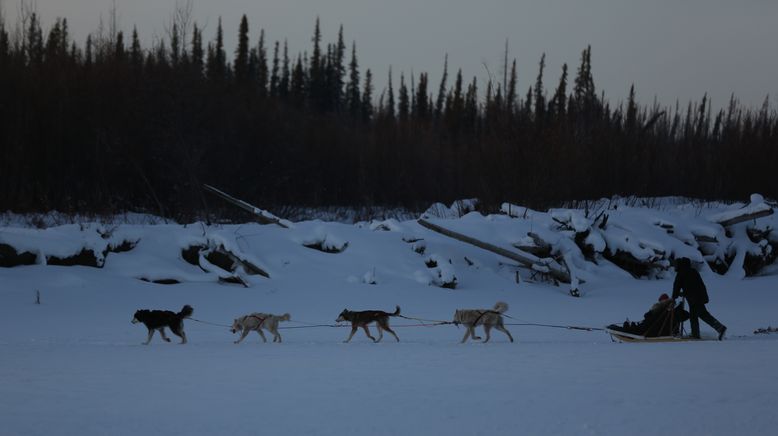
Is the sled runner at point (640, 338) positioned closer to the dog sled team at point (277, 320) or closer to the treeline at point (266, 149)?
the dog sled team at point (277, 320)

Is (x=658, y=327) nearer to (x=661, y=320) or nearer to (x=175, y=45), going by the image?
(x=661, y=320)

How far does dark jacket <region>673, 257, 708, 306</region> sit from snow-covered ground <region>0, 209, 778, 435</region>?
85 cm

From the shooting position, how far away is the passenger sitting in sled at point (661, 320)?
33.7 feet

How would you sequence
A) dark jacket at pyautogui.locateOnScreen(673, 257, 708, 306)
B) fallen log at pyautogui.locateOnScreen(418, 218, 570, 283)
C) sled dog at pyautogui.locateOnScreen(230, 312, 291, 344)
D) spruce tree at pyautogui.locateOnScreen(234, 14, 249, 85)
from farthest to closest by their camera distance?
spruce tree at pyautogui.locateOnScreen(234, 14, 249, 85)
fallen log at pyautogui.locateOnScreen(418, 218, 570, 283)
dark jacket at pyautogui.locateOnScreen(673, 257, 708, 306)
sled dog at pyautogui.locateOnScreen(230, 312, 291, 344)

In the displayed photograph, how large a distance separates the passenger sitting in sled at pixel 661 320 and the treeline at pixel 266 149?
12.5m

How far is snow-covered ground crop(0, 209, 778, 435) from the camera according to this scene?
5852 mm

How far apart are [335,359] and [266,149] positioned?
70.4 ft

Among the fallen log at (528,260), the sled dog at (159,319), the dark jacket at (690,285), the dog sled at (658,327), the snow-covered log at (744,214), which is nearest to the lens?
the sled dog at (159,319)

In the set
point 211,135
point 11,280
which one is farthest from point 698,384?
point 211,135

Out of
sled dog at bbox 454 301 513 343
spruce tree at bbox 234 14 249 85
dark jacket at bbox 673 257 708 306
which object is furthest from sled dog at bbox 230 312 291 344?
spruce tree at bbox 234 14 249 85

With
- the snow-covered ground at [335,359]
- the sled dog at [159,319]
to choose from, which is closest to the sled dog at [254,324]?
the snow-covered ground at [335,359]

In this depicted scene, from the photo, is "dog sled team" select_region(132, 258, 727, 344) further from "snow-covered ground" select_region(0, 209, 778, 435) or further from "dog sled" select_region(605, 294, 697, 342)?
"snow-covered ground" select_region(0, 209, 778, 435)

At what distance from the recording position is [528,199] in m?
23.0

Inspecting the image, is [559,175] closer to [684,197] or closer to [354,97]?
[684,197]
